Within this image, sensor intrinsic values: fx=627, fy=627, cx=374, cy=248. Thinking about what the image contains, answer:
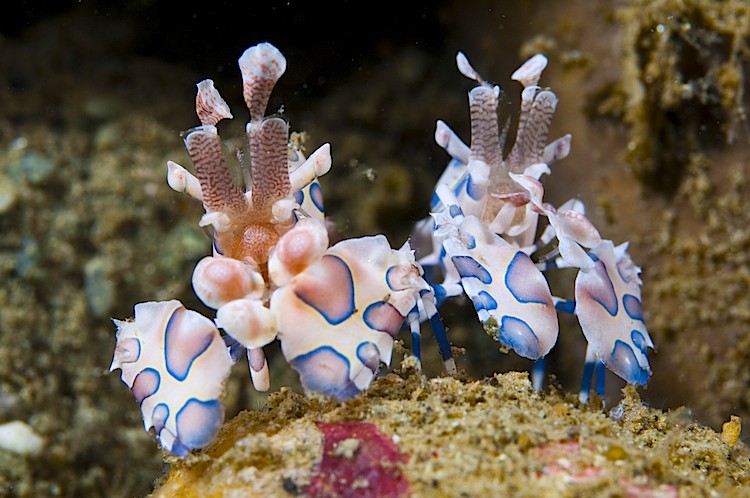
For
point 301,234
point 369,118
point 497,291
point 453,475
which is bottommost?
point 453,475

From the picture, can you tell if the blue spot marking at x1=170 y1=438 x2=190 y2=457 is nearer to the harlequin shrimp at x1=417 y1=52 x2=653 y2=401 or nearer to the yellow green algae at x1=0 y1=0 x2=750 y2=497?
the harlequin shrimp at x1=417 y1=52 x2=653 y2=401

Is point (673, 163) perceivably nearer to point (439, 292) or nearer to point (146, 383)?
point (439, 292)

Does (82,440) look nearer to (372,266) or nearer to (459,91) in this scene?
(372,266)

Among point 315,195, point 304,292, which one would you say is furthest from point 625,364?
point 315,195

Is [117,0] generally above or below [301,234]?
above

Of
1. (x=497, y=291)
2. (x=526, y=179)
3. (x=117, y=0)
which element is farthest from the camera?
(x=117, y=0)

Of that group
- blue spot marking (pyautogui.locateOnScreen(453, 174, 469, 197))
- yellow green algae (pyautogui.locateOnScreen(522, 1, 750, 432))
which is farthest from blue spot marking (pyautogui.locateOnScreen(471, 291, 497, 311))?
yellow green algae (pyautogui.locateOnScreen(522, 1, 750, 432))

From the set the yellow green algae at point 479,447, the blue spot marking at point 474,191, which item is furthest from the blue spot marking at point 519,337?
the blue spot marking at point 474,191

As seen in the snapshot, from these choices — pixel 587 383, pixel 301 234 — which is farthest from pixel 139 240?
pixel 587 383
